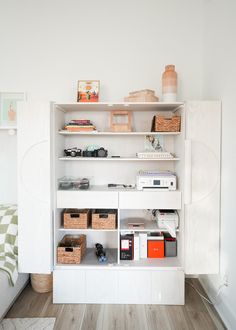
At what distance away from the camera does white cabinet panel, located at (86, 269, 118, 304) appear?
215 cm

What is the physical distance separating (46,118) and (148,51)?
1.31 metres

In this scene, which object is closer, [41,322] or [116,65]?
[41,322]

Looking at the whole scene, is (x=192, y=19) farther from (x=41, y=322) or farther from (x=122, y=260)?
(x=41, y=322)

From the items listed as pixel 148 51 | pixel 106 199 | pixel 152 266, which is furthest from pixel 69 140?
pixel 152 266

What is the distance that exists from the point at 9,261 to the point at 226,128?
6.94 ft

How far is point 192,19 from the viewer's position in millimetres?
2535

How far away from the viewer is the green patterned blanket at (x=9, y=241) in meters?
2.05

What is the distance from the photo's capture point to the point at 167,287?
2.13 meters

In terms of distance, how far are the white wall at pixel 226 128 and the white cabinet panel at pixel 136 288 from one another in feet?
1.96

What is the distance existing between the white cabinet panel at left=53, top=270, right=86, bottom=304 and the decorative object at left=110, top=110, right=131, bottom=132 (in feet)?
4.35

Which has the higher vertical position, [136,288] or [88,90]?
[88,90]

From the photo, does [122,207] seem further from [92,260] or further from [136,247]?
[92,260]

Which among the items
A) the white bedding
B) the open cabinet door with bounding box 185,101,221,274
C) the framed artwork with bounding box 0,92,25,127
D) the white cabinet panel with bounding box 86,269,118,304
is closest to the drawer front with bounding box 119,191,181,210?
the open cabinet door with bounding box 185,101,221,274

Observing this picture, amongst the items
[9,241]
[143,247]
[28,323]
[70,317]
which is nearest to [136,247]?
[143,247]
